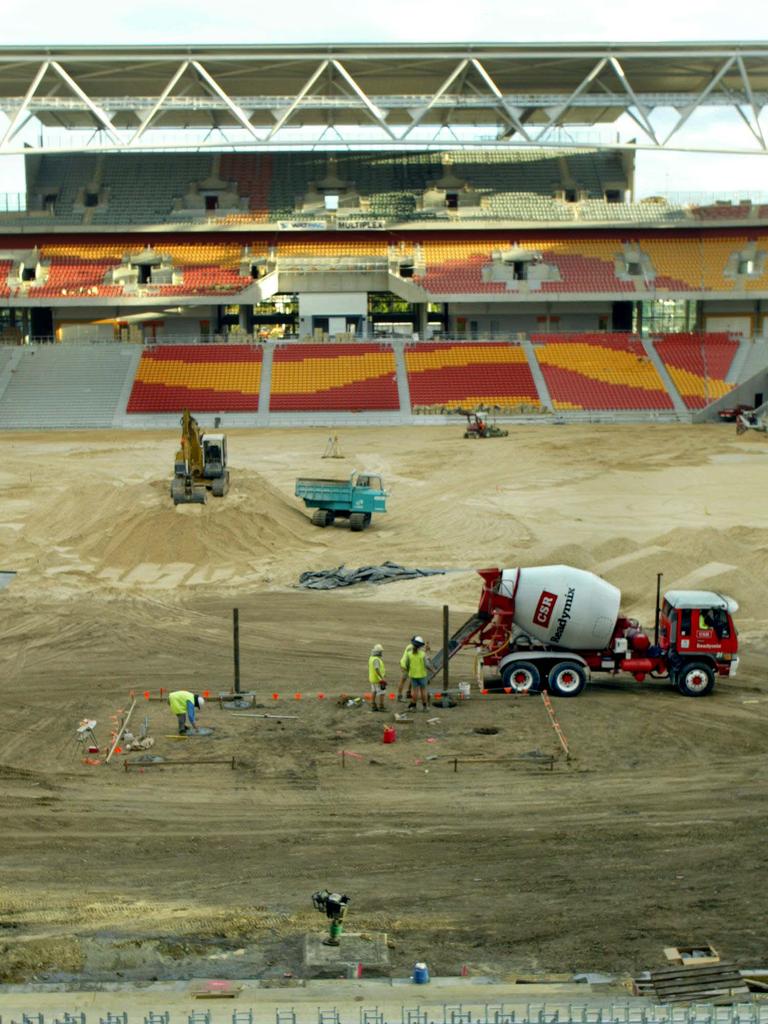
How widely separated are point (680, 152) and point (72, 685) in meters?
46.5

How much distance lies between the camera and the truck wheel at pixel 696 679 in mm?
20547

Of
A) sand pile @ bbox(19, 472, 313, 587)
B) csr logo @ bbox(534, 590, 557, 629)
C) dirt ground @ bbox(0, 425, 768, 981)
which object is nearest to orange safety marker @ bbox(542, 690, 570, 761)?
dirt ground @ bbox(0, 425, 768, 981)

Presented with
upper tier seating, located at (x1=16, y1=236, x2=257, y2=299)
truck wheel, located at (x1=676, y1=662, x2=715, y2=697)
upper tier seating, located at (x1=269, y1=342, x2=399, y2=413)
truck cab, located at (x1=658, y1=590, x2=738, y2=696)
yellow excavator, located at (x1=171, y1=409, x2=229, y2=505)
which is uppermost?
upper tier seating, located at (x1=16, y1=236, x2=257, y2=299)

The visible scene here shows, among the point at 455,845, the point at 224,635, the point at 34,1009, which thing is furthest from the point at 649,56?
the point at 34,1009

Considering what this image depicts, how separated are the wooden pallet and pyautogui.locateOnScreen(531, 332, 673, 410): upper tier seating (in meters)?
52.4

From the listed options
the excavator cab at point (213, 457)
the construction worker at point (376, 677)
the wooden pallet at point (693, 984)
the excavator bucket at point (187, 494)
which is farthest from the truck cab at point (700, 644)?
the excavator cab at point (213, 457)

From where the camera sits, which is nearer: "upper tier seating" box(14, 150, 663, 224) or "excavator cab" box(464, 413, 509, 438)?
"excavator cab" box(464, 413, 509, 438)

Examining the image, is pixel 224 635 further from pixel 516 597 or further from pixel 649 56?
pixel 649 56

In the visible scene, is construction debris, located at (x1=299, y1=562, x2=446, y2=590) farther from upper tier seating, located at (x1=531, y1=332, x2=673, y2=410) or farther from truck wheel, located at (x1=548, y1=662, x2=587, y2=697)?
upper tier seating, located at (x1=531, y1=332, x2=673, y2=410)

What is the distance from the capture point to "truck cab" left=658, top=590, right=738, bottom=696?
20.4m

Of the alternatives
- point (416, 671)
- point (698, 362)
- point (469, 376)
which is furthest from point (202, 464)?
point (698, 362)

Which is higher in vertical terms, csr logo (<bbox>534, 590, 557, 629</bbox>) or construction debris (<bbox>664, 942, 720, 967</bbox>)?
csr logo (<bbox>534, 590, 557, 629</bbox>)

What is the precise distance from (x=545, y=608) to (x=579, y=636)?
27.7 inches

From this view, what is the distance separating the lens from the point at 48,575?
2964 centimetres
